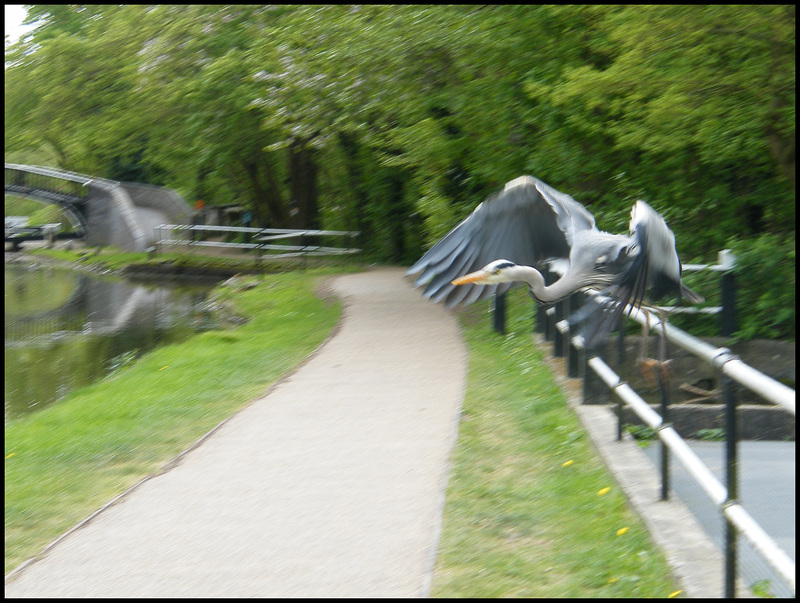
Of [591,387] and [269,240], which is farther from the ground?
[269,240]

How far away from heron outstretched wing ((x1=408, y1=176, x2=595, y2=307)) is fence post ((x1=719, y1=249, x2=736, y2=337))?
7.27 feet

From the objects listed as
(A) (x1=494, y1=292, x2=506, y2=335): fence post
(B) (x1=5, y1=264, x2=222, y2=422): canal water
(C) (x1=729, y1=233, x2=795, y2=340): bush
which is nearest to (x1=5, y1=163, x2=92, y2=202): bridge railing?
(B) (x1=5, y1=264, x2=222, y2=422): canal water

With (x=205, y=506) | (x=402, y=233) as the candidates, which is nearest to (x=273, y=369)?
(x=205, y=506)

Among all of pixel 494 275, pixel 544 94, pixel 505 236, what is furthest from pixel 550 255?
pixel 544 94

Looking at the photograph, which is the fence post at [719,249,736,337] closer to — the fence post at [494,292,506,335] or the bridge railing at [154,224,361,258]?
the fence post at [494,292,506,335]

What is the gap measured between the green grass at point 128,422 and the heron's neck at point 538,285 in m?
2.70

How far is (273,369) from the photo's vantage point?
9031 mm

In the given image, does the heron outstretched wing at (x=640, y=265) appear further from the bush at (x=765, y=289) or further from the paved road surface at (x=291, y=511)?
the bush at (x=765, y=289)

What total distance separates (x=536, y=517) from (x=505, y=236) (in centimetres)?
240

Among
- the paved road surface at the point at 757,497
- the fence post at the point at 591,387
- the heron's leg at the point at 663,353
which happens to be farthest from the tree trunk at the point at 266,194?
the heron's leg at the point at 663,353

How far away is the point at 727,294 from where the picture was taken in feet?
26.9

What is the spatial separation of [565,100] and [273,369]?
442cm

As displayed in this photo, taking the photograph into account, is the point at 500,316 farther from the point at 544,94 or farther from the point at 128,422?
the point at 128,422

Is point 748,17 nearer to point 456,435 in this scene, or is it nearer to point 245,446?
point 456,435
